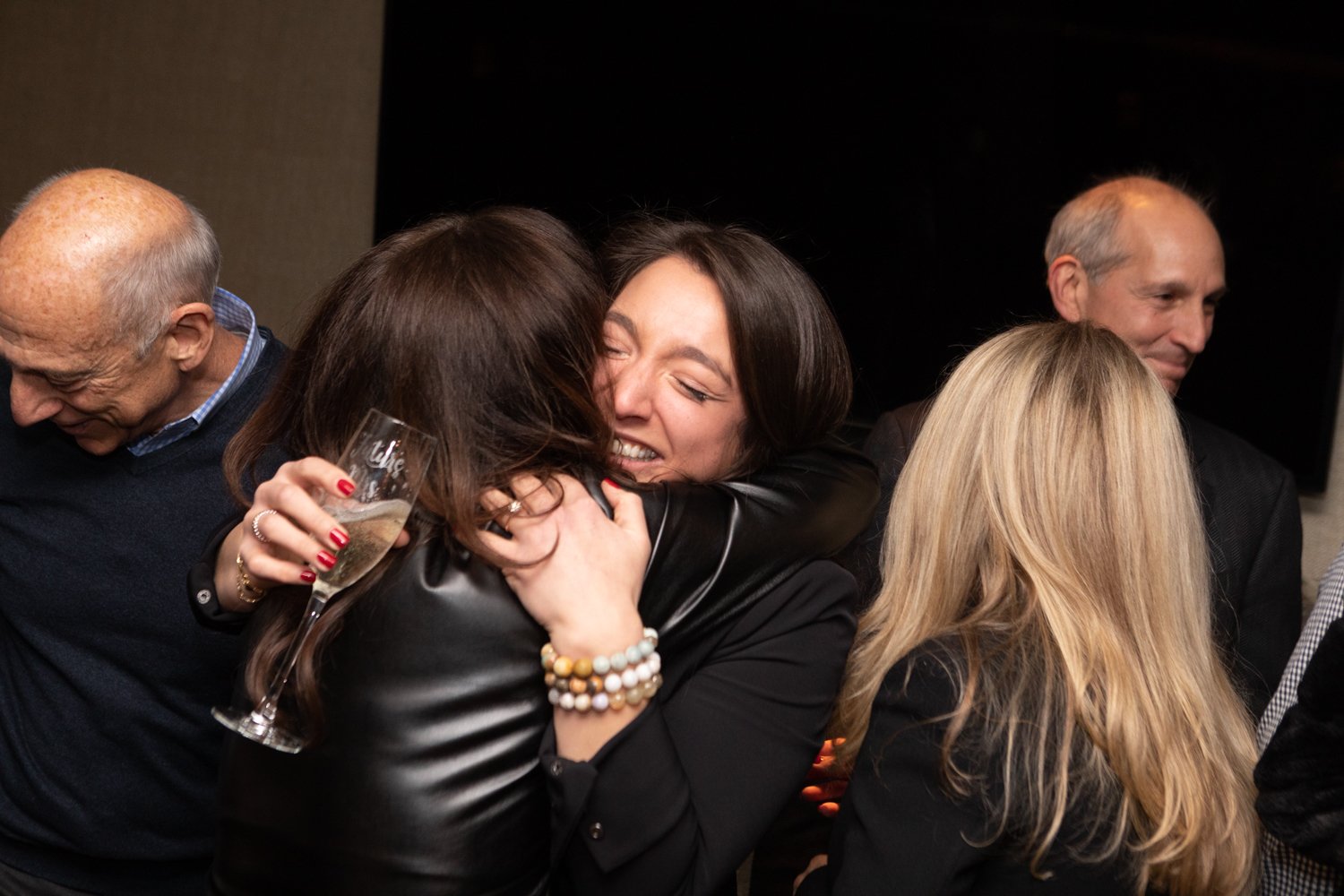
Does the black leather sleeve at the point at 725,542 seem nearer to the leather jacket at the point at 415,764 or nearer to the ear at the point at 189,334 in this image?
the leather jacket at the point at 415,764

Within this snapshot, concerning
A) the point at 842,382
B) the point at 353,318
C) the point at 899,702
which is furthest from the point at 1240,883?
the point at 353,318

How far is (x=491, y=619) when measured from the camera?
120cm

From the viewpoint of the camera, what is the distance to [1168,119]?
3.34 m

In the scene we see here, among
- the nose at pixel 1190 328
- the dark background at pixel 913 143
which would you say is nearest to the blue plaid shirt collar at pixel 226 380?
the dark background at pixel 913 143

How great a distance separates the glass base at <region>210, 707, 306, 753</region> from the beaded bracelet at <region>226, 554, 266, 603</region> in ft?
0.82

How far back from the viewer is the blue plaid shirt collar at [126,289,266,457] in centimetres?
195

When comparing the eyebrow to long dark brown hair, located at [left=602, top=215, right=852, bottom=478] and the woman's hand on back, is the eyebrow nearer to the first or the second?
long dark brown hair, located at [left=602, top=215, right=852, bottom=478]

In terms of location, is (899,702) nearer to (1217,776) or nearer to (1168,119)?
(1217,776)

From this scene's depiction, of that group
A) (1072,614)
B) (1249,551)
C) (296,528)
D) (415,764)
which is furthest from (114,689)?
(1249,551)

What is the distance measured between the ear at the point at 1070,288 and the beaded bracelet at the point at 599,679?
1.92 m

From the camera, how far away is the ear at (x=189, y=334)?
1.94 metres

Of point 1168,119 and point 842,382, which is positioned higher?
point 1168,119

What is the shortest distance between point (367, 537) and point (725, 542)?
378 millimetres

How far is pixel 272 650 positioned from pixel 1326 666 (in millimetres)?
1089
